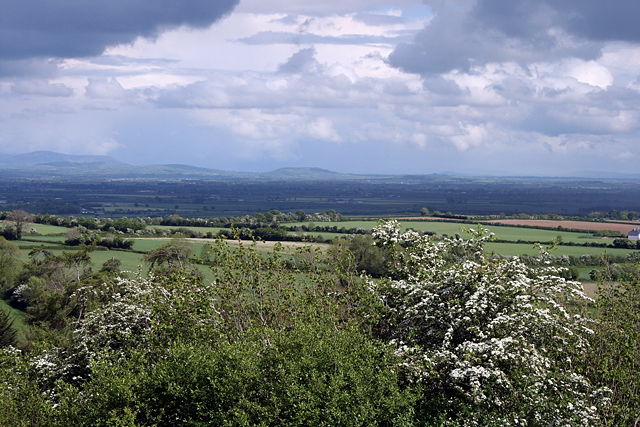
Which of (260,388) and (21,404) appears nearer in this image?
(260,388)

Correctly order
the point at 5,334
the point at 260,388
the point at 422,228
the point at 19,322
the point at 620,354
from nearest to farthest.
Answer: the point at 260,388
the point at 620,354
the point at 5,334
the point at 19,322
the point at 422,228

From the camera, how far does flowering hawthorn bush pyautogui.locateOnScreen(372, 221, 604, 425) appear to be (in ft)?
61.9

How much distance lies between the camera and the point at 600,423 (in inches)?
733

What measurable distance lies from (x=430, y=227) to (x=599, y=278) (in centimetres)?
8050

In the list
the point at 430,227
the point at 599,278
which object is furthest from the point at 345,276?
the point at 430,227

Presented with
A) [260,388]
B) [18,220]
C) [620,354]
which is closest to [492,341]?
[620,354]

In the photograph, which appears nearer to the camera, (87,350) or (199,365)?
(199,365)

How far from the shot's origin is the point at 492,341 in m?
19.7

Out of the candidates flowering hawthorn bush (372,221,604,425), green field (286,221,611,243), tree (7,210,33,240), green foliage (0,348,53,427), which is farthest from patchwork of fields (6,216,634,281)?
green foliage (0,348,53,427)

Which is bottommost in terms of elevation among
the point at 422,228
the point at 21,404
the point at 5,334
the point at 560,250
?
the point at 5,334

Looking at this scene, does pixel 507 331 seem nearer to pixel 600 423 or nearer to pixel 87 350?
pixel 600 423

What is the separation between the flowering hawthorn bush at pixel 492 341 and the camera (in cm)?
1886

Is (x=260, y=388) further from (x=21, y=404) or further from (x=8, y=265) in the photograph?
(x=8, y=265)

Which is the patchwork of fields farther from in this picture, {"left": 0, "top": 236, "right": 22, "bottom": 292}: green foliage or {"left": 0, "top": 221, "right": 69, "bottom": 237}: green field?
{"left": 0, "top": 236, "right": 22, "bottom": 292}: green foliage
